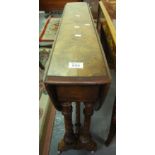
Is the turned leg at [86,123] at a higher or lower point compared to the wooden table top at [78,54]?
lower

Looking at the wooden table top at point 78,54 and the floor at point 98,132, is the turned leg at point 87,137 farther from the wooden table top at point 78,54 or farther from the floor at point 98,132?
the wooden table top at point 78,54

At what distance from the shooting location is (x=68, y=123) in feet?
5.31

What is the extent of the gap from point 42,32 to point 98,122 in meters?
2.31

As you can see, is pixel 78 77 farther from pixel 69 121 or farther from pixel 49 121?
pixel 49 121

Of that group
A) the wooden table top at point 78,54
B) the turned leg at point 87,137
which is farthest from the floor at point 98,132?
the wooden table top at point 78,54

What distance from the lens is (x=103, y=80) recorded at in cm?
127

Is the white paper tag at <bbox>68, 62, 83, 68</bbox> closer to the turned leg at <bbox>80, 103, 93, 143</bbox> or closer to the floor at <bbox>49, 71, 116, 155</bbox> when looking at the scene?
the turned leg at <bbox>80, 103, 93, 143</bbox>

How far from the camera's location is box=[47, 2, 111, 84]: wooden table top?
1.32 metres

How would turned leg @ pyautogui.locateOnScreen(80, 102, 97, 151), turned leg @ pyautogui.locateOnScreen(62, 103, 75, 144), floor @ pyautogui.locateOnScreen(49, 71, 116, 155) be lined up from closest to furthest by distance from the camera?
turned leg @ pyautogui.locateOnScreen(62, 103, 75, 144) < turned leg @ pyautogui.locateOnScreen(80, 102, 97, 151) < floor @ pyautogui.locateOnScreen(49, 71, 116, 155)

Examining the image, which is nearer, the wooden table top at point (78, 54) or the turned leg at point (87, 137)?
the wooden table top at point (78, 54)

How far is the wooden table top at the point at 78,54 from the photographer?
1318mm

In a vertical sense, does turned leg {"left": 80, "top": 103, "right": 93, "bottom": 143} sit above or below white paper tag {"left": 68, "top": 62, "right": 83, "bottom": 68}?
below

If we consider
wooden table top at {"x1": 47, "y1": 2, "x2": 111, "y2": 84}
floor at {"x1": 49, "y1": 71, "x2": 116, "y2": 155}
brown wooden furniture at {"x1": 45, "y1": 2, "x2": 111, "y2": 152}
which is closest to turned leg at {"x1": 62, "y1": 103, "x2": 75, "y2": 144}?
brown wooden furniture at {"x1": 45, "y1": 2, "x2": 111, "y2": 152}
